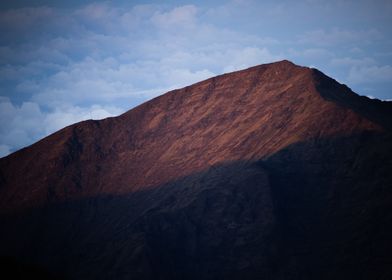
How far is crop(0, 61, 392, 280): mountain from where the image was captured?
99188 millimetres

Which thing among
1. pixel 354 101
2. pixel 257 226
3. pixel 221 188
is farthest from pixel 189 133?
pixel 257 226

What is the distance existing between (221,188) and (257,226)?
32.2 feet

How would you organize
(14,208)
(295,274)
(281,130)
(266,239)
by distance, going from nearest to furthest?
(295,274) < (266,239) < (281,130) < (14,208)

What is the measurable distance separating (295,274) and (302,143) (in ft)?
87.9

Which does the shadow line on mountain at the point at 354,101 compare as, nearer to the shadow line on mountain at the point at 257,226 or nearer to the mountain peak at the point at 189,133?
the mountain peak at the point at 189,133

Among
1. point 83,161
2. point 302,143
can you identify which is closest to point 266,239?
point 302,143

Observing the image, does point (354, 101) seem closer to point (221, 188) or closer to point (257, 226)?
point (221, 188)

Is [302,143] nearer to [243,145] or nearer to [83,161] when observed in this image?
[243,145]

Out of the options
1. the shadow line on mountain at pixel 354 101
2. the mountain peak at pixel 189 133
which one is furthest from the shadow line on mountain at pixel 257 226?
the shadow line on mountain at pixel 354 101

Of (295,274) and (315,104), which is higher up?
(315,104)

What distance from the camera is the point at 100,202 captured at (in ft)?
423

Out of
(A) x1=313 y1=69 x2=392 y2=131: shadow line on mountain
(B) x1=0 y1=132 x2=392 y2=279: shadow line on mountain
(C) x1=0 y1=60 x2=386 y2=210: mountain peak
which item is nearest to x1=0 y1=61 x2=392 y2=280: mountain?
(B) x1=0 y1=132 x2=392 y2=279: shadow line on mountain

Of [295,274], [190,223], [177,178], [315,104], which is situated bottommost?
[295,274]

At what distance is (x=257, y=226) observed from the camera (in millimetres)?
104062
